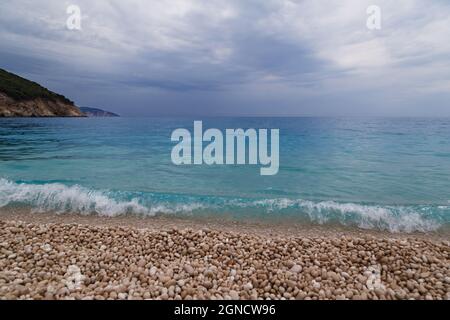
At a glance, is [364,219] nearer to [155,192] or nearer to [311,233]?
[311,233]

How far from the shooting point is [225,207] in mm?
7809

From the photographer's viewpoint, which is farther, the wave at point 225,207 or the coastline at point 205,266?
the wave at point 225,207

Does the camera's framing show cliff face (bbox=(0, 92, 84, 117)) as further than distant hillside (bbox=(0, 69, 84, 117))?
No

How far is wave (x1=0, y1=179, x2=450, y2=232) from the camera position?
6953mm

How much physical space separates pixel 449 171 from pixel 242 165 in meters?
11.2

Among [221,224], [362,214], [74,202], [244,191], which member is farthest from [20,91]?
[362,214]

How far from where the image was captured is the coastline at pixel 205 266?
12.0 ft

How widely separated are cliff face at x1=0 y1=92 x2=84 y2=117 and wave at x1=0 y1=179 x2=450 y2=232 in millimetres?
95931

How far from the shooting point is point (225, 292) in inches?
144

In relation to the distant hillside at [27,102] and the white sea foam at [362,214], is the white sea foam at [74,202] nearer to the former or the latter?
the white sea foam at [362,214]

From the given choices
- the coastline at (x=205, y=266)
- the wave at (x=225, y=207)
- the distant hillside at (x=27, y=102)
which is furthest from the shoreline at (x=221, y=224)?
the distant hillside at (x=27, y=102)

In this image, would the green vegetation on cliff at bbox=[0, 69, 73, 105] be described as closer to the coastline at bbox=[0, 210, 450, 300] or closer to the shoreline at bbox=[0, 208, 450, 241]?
the shoreline at bbox=[0, 208, 450, 241]

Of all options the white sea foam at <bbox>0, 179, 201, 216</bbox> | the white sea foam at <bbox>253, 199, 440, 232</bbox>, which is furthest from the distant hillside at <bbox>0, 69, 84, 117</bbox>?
the white sea foam at <bbox>253, 199, 440, 232</bbox>

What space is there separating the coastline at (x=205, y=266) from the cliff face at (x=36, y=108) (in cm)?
10034
